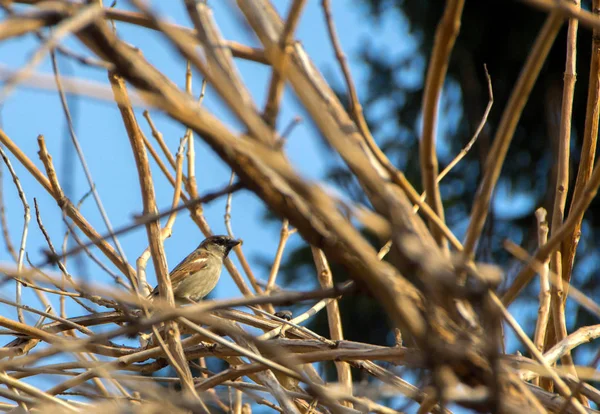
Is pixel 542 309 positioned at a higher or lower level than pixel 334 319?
lower

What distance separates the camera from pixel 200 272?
22.0 feet

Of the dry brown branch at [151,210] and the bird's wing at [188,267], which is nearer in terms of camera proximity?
the dry brown branch at [151,210]

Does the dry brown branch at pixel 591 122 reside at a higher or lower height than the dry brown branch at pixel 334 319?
higher

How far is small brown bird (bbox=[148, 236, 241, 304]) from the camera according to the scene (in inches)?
261

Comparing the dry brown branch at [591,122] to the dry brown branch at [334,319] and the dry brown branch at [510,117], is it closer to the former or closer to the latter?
the dry brown branch at [334,319]

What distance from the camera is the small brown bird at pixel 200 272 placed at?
21.8 ft

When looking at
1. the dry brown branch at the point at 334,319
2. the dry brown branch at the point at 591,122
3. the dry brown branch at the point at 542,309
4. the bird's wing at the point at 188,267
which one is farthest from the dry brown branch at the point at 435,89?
the bird's wing at the point at 188,267

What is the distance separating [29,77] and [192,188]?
2.56m

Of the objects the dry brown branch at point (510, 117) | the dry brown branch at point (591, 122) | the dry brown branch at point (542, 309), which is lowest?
the dry brown branch at point (542, 309)

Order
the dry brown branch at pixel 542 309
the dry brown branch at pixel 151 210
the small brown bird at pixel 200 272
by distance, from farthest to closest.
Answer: the small brown bird at pixel 200 272, the dry brown branch at pixel 542 309, the dry brown branch at pixel 151 210

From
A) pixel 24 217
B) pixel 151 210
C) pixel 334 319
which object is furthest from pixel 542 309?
pixel 24 217

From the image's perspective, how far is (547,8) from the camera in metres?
1.13

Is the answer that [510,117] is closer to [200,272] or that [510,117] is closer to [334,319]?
[334,319]

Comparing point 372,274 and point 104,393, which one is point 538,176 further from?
point 372,274
